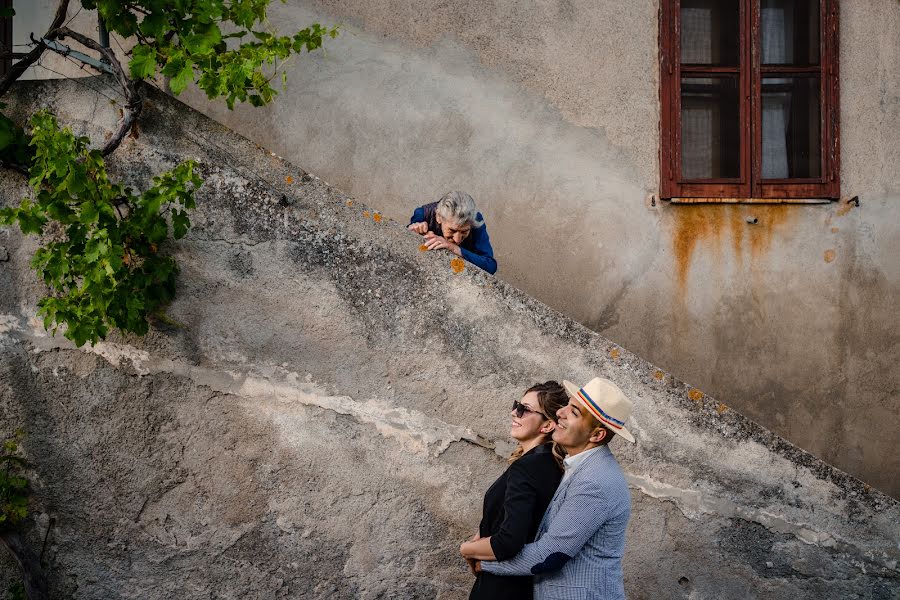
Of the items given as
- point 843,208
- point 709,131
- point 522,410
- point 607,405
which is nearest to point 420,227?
point 522,410

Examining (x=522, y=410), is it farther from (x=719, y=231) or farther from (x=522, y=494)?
(x=719, y=231)

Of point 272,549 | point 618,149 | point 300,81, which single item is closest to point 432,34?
point 300,81

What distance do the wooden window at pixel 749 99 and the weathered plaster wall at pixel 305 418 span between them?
231 centimetres

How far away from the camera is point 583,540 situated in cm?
284

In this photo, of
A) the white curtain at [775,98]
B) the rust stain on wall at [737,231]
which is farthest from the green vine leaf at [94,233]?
the white curtain at [775,98]

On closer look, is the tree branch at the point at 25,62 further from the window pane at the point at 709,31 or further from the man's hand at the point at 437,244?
the window pane at the point at 709,31

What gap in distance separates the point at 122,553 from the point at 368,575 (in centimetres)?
105

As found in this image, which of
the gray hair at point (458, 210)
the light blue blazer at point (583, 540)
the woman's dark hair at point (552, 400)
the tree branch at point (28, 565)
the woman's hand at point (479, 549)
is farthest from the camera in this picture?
the gray hair at point (458, 210)

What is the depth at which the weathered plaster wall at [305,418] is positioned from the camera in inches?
147

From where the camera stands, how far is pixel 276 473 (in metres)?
3.77

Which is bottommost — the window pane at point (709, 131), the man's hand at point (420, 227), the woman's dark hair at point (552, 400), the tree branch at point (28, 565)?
the tree branch at point (28, 565)

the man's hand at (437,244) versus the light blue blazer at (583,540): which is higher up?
the man's hand at (437,244)

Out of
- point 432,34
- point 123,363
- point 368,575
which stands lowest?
point 368,575

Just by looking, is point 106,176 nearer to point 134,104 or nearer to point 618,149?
point 134,104
